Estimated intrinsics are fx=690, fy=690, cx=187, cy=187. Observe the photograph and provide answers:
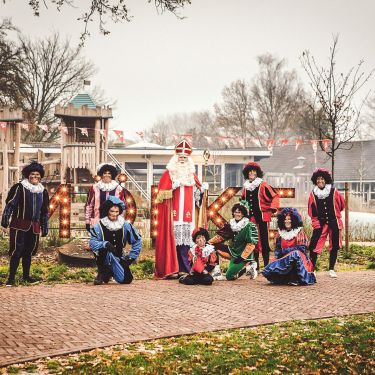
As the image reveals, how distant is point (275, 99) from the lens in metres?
57.0

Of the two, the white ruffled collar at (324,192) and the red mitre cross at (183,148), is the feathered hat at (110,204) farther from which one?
the white ruffled collar at (324,192)

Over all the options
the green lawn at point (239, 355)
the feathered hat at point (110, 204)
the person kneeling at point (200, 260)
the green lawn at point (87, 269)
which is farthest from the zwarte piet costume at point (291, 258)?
the green lawn at point (239, 355)

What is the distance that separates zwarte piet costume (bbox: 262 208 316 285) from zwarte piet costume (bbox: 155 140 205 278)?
142 centimetres

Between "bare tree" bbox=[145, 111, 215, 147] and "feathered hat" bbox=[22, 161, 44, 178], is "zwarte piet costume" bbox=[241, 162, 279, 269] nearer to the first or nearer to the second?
"feathered hat" bbox=[22, 161, 44, 178]

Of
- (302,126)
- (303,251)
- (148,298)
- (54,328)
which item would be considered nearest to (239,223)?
(303,251)

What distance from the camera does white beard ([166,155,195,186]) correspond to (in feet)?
36.7

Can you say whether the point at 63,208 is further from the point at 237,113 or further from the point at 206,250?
the point at 237,113

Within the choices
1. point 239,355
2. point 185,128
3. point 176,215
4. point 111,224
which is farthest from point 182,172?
point 185,128

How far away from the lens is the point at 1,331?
670 centimetres

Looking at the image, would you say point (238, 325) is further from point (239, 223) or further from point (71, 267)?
point (71, 267)

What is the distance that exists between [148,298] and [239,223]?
106 inches

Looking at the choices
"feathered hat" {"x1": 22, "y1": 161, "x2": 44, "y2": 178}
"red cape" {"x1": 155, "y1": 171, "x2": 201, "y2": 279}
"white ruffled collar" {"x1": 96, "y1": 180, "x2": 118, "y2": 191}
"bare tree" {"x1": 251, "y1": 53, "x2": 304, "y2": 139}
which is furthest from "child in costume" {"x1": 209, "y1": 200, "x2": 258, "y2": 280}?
"bare tree" {"x1": 251, "y1": 53, "x2": 304, "y2": 139}

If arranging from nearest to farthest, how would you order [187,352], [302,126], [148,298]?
1. [187,352]
2. [148,298]
3. [302,126]

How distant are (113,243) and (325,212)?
3.57 metres
